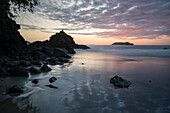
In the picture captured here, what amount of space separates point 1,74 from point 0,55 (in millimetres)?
6527

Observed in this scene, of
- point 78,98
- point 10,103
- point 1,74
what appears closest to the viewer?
point 10,103

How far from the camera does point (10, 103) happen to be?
4.15m

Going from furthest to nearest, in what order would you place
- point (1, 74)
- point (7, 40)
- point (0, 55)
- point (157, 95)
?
1. point (7, 40)
2. point (0, 55)
3. point (1, 74)
4. point (157, 95)

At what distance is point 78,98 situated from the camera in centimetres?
492

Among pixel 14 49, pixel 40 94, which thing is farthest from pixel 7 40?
pixel 40 94

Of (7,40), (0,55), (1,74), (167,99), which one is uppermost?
(7,40)

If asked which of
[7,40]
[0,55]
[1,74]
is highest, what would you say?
[7,40]

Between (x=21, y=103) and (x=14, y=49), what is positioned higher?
(x=14, y=49)

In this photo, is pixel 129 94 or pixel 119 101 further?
pixel 129 94

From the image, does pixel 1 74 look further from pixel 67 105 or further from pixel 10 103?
pixel 67 105

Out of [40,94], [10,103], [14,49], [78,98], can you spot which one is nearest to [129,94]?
[78,98]

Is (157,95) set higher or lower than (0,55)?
lower

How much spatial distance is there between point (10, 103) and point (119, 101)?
443 centimetres

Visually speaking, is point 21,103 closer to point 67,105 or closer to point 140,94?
point 67,105
